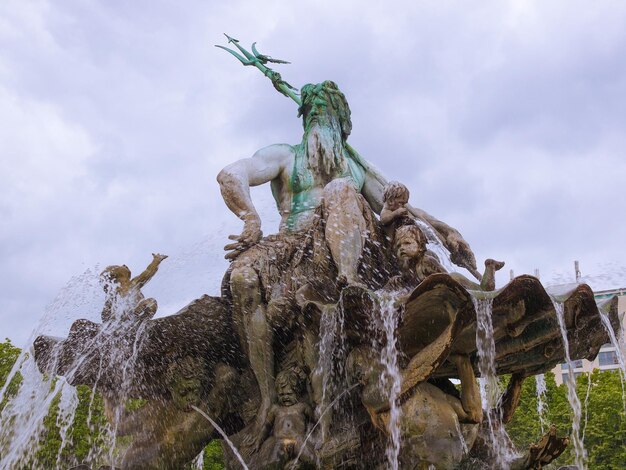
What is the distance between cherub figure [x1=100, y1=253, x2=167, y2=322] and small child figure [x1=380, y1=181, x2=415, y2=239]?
83.7 inches

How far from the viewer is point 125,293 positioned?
6.79 metres

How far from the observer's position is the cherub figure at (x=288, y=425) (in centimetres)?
555

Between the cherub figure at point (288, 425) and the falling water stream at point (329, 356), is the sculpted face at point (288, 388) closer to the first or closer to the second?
the cherub figure at point (288, 425)

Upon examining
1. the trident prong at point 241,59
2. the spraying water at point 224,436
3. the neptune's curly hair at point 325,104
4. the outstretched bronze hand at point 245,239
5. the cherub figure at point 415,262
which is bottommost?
the spraying water at point 224,436

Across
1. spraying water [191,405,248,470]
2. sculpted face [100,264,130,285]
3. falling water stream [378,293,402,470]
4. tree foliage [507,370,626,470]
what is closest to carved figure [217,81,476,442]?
spraying water [191,405,248,470]

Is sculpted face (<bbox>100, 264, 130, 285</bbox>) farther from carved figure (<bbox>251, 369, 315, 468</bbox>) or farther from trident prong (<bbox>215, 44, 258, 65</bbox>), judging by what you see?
trident prong (<bbox>215, 44, 258, 65</bbox>)

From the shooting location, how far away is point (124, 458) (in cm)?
630

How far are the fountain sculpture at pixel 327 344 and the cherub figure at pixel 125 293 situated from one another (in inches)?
0.6

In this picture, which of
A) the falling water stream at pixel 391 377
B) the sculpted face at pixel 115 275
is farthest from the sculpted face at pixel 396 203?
the sculpted face at pixel 115 275

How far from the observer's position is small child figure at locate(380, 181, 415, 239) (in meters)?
6.29

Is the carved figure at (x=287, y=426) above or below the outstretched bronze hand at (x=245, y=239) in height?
below

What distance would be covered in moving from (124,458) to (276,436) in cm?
144

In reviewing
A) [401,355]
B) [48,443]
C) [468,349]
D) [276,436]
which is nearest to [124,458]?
[276,436]

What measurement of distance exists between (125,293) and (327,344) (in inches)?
83.1
